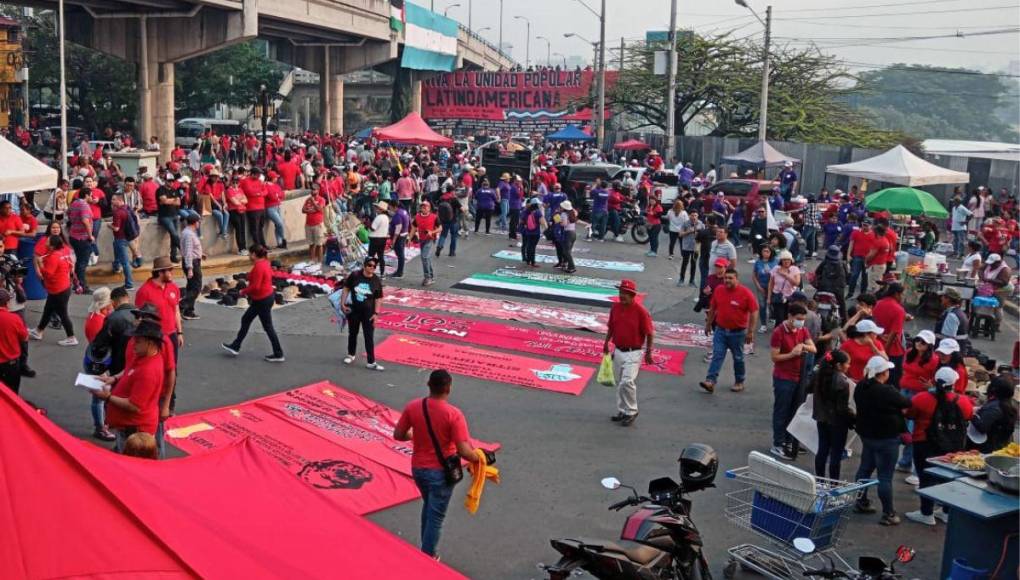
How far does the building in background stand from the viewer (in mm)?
39906

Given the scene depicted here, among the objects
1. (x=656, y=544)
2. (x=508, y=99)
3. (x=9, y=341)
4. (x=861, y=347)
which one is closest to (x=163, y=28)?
(x=508, y=99)

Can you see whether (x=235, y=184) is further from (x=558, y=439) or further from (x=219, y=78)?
(x=219, y=78)

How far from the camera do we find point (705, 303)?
1673cm

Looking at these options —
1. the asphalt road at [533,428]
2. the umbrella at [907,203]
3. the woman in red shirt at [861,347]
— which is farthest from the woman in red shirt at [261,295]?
the umbrella at [907,203]

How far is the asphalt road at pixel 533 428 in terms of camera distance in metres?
8.88

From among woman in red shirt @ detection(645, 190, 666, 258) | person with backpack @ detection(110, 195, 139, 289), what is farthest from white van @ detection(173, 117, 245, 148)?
person with backpack @ detection(110, 195, 139, 289)

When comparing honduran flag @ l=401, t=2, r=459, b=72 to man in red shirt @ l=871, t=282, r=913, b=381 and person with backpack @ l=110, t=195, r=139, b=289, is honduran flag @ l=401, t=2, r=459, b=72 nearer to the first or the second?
person with backpack @ l=110, t=195, r=139, b=289

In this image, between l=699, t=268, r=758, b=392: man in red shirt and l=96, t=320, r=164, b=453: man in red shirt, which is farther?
l=699, t=268, r=758, b=392: man in red shirt

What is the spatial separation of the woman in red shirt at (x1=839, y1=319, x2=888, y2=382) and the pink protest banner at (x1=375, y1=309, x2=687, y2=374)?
159 inches

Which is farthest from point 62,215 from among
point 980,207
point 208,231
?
point 980,207

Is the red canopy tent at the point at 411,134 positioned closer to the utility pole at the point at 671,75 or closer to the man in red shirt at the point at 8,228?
the utility pole at the point at 671,75

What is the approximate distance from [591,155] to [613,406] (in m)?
30.9

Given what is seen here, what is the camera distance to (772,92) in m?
47.2

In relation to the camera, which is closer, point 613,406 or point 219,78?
point 613,406
